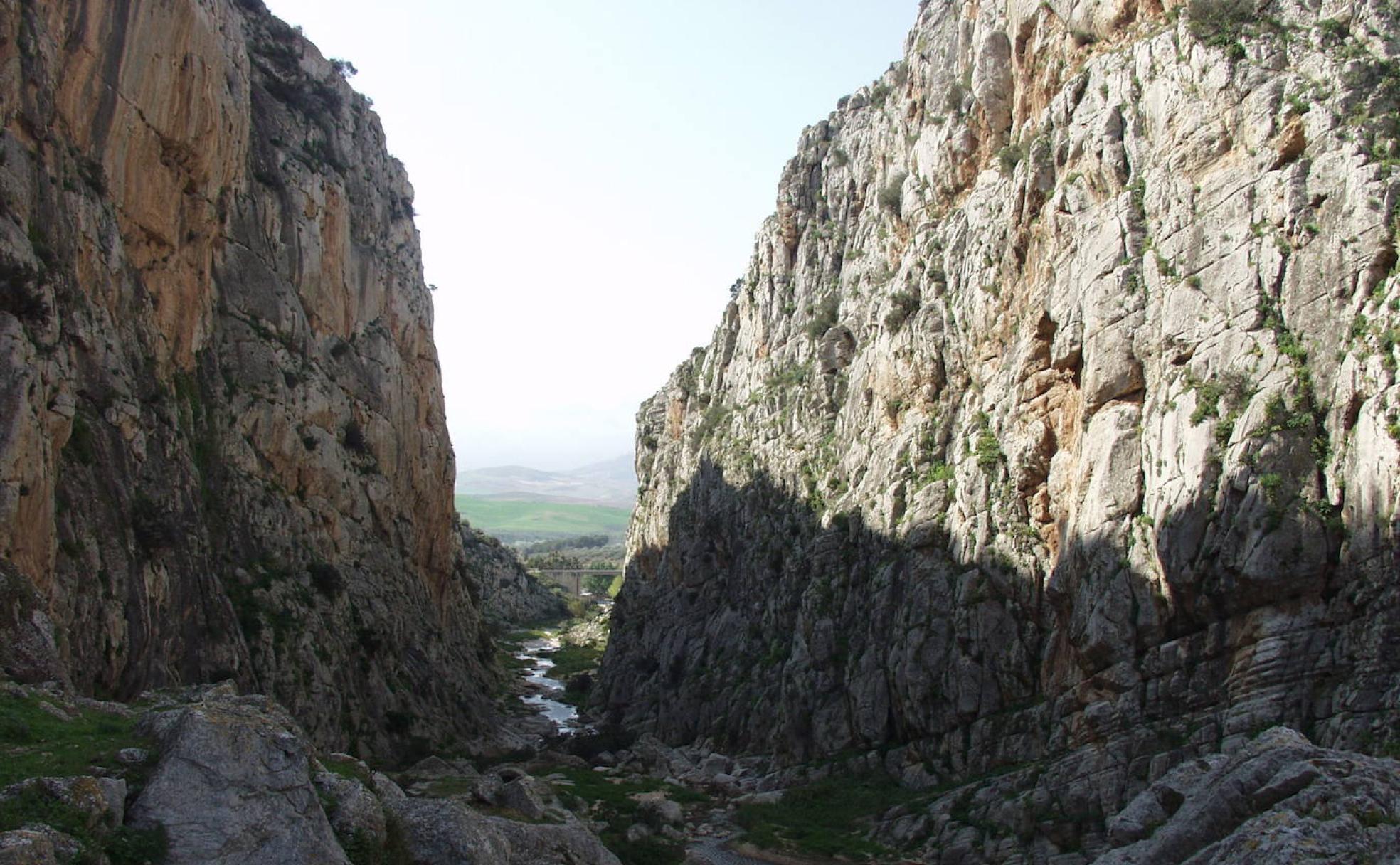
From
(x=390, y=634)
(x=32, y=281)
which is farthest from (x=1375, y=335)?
(x=390, y=634)

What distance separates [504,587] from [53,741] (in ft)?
436

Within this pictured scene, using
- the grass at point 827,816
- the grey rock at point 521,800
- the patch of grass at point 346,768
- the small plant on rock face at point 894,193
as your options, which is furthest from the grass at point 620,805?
the small plant on rock face at point 894,193

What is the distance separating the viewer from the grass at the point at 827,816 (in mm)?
39406

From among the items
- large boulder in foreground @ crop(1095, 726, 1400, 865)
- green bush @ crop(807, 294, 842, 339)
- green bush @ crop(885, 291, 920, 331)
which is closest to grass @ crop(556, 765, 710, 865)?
large boulder in foreground @ crop(1095, 726, 1400, 865)

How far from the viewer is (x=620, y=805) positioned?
151 ft

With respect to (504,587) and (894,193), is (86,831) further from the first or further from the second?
(504,587)

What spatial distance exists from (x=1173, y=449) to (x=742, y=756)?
1294 inches

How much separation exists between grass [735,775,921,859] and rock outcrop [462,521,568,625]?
3626 inches

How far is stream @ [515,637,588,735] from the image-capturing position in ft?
260

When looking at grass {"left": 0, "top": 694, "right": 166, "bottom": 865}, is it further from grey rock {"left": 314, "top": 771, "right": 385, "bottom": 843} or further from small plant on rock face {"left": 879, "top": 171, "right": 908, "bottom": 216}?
small plant on rock face {"left": 879, "top": 171, "right": 908, "bottom": 216}

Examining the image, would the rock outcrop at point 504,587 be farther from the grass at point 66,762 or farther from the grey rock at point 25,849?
the grey rock at point 25,849

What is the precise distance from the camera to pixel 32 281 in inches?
1115

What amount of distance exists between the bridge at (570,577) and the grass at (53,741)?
6056 inches

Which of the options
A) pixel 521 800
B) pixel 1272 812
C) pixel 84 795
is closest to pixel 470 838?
pixel 84 795
